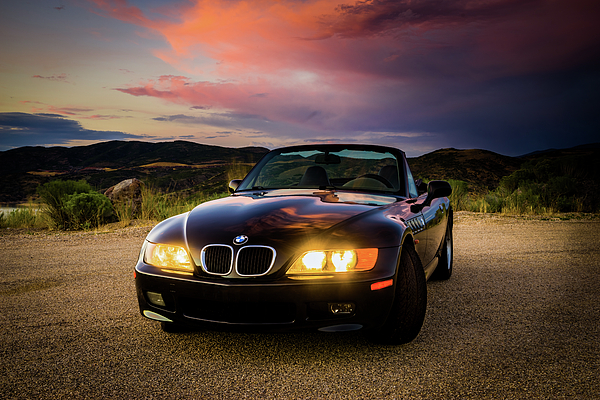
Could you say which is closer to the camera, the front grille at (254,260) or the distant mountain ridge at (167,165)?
the front grille at (254,260)

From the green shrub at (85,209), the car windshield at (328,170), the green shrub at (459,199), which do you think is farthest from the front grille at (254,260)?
the green shrub at (459,199)

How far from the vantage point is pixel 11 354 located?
2602 millimetres

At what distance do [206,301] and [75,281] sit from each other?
310cm

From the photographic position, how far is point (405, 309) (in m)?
2.50

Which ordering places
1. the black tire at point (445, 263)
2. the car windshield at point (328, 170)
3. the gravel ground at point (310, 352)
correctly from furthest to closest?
1. the black tire at point (445, 263)
2. the car windshield at point (328, 170)
3. the gravel ground at point (310, 352)

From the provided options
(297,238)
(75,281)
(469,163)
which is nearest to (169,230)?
(297,238)

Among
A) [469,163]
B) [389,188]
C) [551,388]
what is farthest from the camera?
[469,163]

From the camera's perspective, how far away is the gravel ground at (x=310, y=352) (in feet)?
6.95

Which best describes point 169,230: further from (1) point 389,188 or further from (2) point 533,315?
(2) point 533,315

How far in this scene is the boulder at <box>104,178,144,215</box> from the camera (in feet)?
37.8

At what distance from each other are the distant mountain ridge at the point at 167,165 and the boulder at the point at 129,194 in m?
0.46

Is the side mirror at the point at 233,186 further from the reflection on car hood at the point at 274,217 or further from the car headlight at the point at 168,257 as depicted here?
the car headlight at the point at 168,257

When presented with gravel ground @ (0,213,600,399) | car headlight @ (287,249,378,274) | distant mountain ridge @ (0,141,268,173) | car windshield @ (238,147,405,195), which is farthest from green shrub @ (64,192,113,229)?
distant mountain ridge @ (0,141,268,173)

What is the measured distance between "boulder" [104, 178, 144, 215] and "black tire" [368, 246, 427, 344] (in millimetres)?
10067
